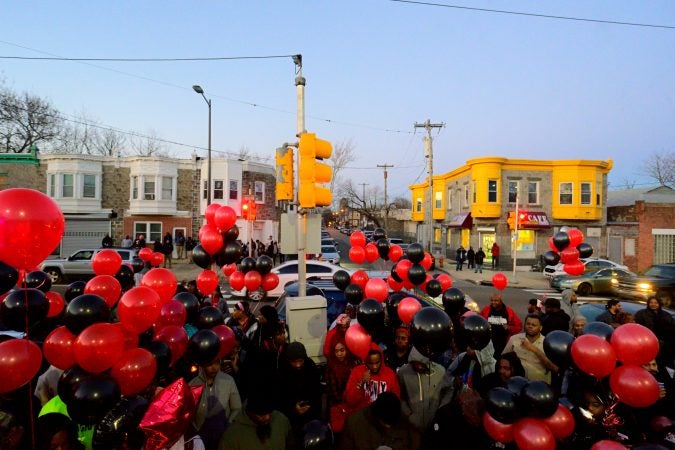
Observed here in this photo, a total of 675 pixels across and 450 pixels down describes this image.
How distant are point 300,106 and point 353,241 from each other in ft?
9.00

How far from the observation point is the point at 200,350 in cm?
421

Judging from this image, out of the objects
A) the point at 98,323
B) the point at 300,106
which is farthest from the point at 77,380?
the point at 300,106

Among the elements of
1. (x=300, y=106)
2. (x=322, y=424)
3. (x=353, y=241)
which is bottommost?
(x=322, y=424)

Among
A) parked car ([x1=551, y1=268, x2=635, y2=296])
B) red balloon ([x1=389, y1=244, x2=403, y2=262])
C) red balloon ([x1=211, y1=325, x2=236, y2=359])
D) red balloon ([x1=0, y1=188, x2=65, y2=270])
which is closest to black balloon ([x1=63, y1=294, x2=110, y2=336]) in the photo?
red balloon ([x1=0, y1=188, x2=65, y2=270])

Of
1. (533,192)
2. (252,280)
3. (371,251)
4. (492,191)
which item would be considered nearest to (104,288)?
(252,280)

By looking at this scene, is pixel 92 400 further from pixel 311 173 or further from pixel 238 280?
pixel 238 280

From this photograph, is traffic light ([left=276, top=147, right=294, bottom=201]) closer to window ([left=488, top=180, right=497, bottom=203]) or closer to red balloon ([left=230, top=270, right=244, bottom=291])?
red balloon ([left=230, top=270, right=244, bottom=291])

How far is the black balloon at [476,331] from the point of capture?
4391 mm

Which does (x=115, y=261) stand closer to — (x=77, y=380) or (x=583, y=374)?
(x=77, y=380)

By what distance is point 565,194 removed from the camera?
90.5ft

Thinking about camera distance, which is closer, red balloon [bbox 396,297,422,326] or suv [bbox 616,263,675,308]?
red balloon [bbox 396,297,422,326]

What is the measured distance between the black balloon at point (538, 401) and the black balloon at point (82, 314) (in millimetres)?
3690

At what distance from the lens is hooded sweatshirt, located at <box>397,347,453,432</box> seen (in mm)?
4109

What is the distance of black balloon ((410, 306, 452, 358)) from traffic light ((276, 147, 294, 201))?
9.57 feet
